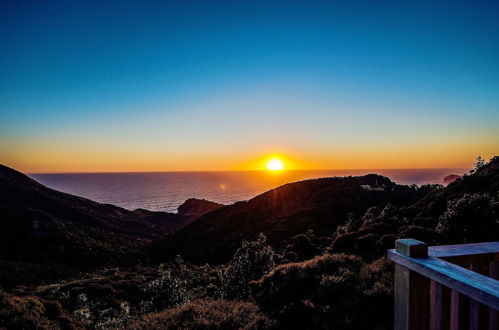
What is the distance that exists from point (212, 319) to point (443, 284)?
236 inches

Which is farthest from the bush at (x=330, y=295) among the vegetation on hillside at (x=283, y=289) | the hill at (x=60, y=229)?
the hill at (x=60, y=229)

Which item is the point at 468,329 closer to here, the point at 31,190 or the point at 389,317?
the point at 389,317

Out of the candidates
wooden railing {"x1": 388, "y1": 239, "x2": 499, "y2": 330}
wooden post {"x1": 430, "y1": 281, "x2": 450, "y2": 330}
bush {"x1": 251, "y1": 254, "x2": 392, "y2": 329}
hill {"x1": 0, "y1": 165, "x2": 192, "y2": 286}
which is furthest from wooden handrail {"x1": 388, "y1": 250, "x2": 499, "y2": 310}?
hill {"x1": 0, "y1": 165, "x2": 192, "y2": 286}

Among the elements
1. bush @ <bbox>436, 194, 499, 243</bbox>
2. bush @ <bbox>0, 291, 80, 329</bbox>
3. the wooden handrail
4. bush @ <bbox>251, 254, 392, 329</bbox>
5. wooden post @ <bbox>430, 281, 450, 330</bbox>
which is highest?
the wooden handrail

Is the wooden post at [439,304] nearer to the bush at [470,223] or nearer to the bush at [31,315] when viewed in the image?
the bush at [470,223]

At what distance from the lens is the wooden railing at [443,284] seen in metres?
1.86

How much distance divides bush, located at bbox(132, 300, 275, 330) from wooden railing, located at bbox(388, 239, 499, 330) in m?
4.77

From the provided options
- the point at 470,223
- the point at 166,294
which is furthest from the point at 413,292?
the point at 166,294

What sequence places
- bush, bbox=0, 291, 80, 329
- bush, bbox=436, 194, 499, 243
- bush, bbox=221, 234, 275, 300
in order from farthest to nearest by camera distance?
bush, bbox=221, 234, 275, 300 → bush, bbox=436, 194, 499, 243 → bush, bbox=0, 291, 80, 329

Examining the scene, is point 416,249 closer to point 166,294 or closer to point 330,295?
point 330,295

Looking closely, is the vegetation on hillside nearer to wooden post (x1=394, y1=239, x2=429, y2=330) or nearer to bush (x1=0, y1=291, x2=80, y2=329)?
bush (x1=0, y1=291, x2=80, y2=329)

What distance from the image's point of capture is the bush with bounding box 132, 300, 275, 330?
648 centimetres

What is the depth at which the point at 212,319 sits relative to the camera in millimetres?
6773

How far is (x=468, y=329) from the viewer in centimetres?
212
